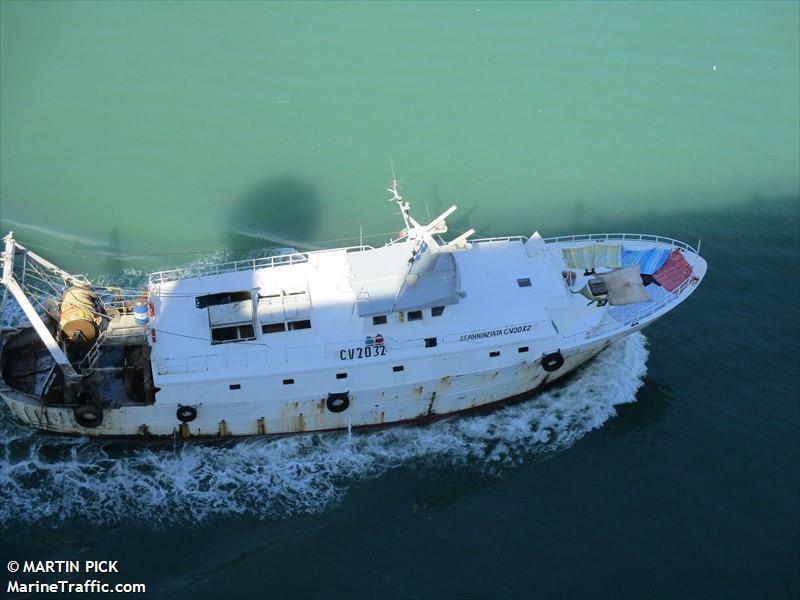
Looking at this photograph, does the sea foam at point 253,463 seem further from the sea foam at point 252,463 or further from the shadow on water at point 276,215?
the shadow on water at point 276,215

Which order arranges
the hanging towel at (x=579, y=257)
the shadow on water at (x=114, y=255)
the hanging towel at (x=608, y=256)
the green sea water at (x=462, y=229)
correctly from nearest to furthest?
the green sea water at (x=462, y=229) → the hanging towel at (x=579, y=257) → the hanging towel at (x=608, y=256) → the shadow on water at (x=114, y=255)

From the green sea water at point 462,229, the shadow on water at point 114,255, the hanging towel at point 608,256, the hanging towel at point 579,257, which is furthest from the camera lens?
the shadow on water at point 114,255

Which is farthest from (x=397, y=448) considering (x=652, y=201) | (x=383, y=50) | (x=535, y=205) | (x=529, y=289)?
(x=383, y=50)

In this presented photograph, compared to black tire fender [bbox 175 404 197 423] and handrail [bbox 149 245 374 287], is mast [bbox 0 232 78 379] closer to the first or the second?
black tire fender [bbox 175 404 197 423]

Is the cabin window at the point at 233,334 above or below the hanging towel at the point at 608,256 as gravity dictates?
below

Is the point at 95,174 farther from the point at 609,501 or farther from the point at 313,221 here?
the point at 609,501

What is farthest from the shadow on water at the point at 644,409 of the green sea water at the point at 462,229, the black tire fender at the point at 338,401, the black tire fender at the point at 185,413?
the black tire fender at the point at 185,413

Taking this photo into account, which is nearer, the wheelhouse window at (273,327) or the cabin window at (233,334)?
the cabin window at (233,334)
